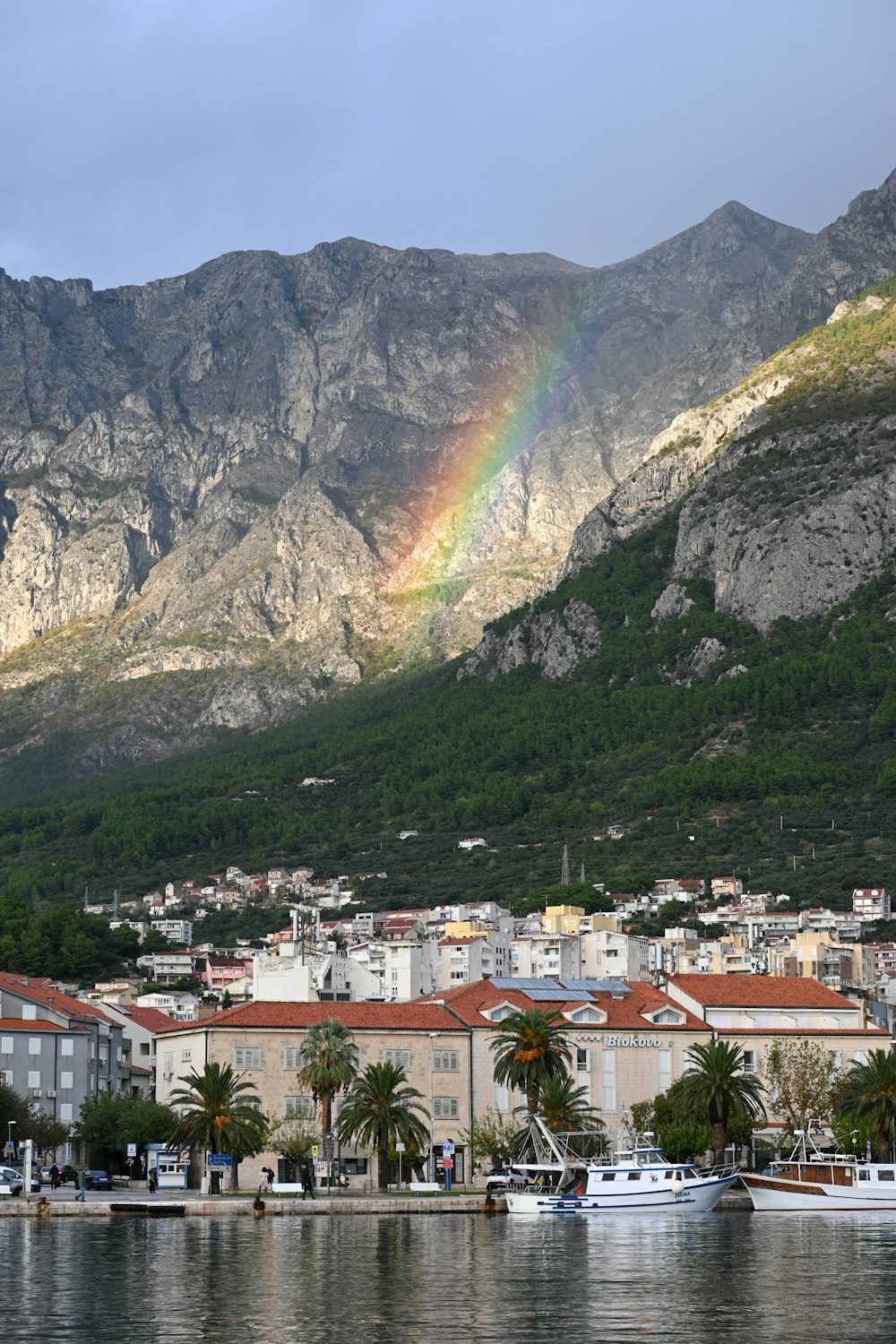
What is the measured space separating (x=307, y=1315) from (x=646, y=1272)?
49.4 ft

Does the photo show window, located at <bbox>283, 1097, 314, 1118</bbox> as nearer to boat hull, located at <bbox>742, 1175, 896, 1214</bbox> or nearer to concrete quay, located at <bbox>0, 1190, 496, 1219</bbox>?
concrete quay, located at <bbox>0, 1190, 496, 1219</bbox>

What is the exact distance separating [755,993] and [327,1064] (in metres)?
29.4

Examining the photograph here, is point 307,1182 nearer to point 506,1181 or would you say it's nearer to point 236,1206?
point 236,1206

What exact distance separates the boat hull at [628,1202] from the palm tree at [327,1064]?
41.2ft

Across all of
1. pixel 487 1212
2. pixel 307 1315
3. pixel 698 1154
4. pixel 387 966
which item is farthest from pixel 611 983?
Answer: pixel 307 1315

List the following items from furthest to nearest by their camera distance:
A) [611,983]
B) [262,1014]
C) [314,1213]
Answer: [611,983], [262,1014], [314,1213]

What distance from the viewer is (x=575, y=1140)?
4053 inches

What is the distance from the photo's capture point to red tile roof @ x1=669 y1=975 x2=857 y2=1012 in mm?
117375

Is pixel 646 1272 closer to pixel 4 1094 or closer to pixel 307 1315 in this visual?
pixel 307 1315

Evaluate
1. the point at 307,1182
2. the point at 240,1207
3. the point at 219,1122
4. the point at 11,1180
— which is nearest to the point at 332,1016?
the point at 307,1182

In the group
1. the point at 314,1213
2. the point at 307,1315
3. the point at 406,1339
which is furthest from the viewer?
the point at 314,1213

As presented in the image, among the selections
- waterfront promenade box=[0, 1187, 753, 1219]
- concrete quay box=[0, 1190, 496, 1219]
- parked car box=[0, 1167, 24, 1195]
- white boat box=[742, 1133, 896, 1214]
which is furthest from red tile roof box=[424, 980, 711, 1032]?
parked car box=[0, 1167, 24, 1195]

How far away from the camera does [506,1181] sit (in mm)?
98312

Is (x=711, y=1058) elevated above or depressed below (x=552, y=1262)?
above
